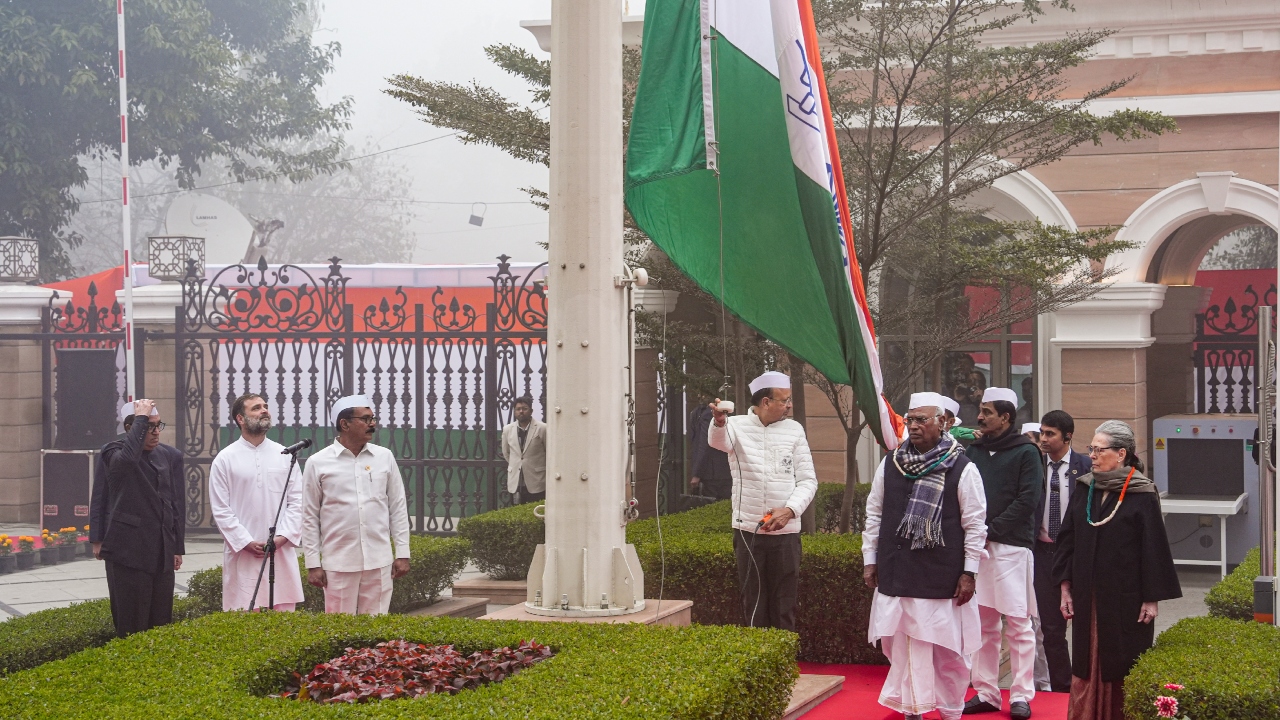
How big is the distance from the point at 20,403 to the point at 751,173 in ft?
41.7

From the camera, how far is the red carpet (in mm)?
7066

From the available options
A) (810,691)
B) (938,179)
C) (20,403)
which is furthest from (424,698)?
(20,403)

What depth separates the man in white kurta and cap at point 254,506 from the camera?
758cm

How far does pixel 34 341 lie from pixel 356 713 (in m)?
13.5

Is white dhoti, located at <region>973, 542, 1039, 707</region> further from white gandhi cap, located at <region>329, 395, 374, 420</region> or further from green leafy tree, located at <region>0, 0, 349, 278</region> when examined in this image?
green leafy tree, located at <region>0, 0, 349, 278</region>

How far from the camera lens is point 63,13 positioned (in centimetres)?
2895

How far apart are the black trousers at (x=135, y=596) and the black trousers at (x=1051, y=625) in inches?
202

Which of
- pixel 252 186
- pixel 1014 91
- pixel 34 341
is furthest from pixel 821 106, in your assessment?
pixel 252 186

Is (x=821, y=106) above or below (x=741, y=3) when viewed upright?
below

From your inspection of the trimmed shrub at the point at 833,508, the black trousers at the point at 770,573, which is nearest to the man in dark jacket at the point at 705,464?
the trimmed shrub at the point at 833,508

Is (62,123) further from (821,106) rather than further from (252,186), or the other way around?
(821,106)

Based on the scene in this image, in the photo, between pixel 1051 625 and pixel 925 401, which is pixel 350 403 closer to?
pixel 925 401

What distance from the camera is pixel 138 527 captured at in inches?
291

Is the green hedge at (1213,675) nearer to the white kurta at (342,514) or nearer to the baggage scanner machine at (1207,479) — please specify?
the white kurta at (342,514)
